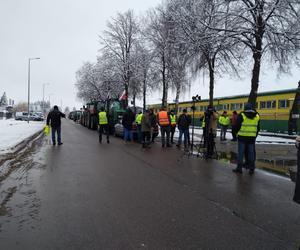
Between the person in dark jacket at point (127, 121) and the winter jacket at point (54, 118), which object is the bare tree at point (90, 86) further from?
the winter jacket at point (54, 118)

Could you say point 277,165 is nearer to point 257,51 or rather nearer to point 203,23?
point 257,51

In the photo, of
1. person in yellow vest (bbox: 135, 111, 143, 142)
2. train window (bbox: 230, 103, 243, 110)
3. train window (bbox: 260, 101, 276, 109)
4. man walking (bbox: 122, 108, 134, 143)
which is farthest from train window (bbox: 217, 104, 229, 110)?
man walking (bbox: 122, 108, 134, 143)

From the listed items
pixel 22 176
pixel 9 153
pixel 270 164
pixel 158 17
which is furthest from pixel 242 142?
pixel 158 17

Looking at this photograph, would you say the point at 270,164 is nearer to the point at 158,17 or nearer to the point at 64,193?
the point at 64,193

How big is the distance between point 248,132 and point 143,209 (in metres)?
4.68

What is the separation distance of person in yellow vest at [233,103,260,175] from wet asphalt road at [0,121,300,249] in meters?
0.50

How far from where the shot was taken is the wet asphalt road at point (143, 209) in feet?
13.4

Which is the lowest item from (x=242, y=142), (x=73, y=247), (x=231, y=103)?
(x=73, y=247)

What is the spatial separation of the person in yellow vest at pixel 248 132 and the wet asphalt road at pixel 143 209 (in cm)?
50

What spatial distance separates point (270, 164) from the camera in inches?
450

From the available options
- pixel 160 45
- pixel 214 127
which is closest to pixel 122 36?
pixel 160 45

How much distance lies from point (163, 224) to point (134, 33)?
37.3 meters

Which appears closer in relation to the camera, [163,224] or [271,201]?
[163,224]

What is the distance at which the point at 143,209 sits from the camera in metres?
5.34
